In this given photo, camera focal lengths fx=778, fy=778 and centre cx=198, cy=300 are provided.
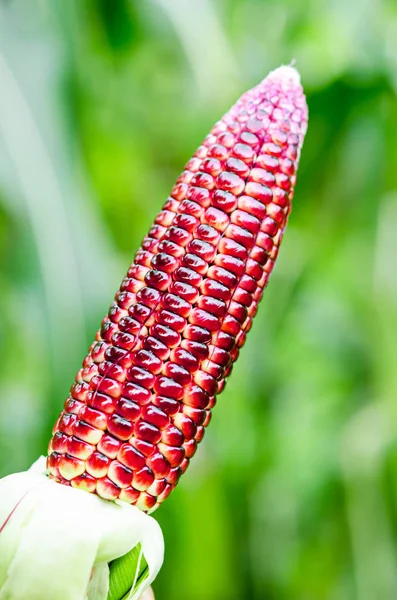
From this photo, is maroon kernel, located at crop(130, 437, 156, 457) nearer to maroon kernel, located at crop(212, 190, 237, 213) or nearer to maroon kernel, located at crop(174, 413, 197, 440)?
maroon kernel, located at crop(174, 413, 197, 440)

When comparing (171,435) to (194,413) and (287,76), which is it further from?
(287,76)

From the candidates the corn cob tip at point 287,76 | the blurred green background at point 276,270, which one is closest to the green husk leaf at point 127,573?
the corn cob tip at point 287,76

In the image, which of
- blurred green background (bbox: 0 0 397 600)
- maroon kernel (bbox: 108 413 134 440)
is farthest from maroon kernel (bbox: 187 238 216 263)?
blurred green background (bbox: 0 0 397 600)

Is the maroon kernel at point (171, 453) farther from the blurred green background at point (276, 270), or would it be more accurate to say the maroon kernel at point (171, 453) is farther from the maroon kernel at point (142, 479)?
the blurred green background at point (276, 270)

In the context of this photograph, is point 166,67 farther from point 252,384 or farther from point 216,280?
point 216,280

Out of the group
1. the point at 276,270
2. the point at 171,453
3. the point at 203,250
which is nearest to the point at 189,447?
the point at 171,453

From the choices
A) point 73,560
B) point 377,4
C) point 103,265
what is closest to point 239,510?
point 103,265
